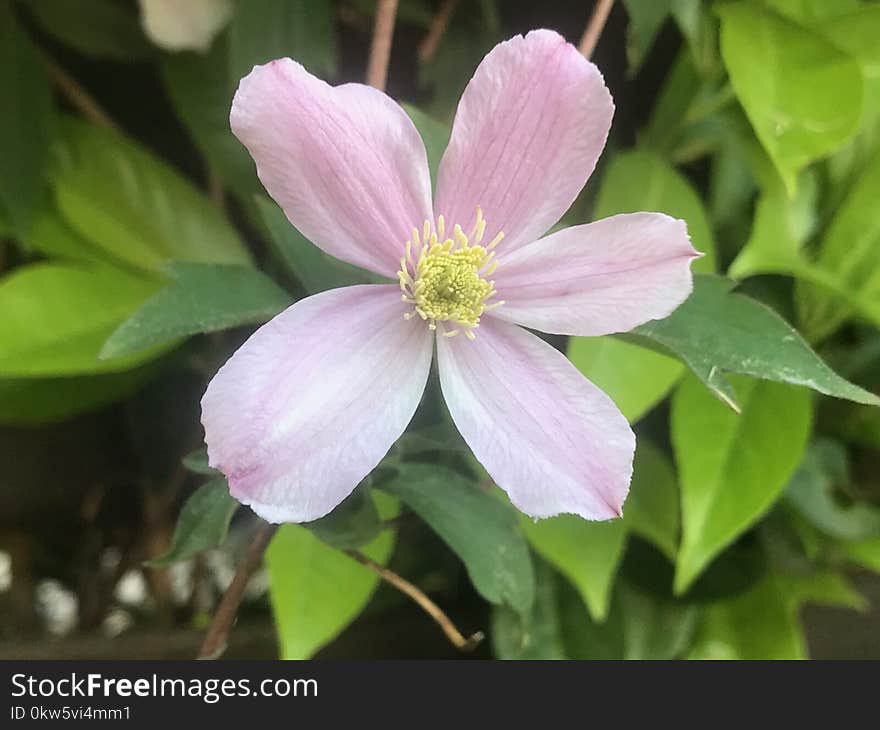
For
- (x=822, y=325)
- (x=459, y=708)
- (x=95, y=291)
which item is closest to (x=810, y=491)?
(x=822, y=325)

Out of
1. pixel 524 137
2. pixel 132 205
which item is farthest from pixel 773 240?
pixel 132 205

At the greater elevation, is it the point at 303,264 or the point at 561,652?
the point at 303,264

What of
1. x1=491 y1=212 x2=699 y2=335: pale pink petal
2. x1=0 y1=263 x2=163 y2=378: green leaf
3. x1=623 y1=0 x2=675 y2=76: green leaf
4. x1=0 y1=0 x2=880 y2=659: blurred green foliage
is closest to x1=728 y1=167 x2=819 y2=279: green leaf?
x1=0 y1=0 x2=880 y2=659: blurred green foliage

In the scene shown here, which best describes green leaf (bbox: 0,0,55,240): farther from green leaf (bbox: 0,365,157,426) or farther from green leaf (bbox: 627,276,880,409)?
green leaf (bbox: 627,276,880,409)

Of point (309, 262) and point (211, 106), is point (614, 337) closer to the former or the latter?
point (309, 262)

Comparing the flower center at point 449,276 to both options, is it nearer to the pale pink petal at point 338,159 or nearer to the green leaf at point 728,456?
the pale pink petal at point 338,159

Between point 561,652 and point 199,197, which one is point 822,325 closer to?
Result: point 561,652

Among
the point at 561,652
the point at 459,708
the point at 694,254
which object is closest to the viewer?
the point at 694,254
